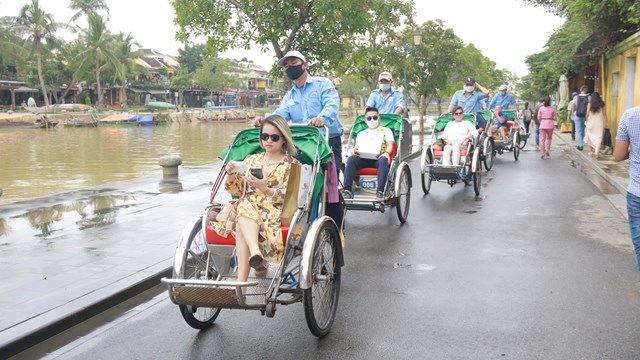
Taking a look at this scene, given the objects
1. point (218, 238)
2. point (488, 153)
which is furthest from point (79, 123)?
point (218, 238)

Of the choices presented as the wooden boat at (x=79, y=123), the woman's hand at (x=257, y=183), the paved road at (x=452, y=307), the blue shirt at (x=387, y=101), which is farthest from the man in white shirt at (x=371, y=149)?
the wooden boat at (x=79, y=123)

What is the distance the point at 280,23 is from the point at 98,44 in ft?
174

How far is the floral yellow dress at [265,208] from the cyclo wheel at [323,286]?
1.02 feet

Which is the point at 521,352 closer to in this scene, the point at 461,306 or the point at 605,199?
the point at 461,306

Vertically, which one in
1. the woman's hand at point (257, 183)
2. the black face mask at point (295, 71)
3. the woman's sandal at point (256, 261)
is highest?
the black face mask at point (295, 71)

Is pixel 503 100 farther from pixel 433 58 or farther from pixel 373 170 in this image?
pixel 433 58

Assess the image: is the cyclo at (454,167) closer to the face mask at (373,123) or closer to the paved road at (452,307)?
the paved road at (452,307)

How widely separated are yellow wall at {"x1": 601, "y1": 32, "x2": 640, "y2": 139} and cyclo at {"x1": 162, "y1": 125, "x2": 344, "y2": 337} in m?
13.4

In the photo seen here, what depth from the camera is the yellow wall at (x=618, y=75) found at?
1607cm

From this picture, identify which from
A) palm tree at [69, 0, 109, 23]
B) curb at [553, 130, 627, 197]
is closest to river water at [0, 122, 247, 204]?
curb at [553, 130, 627, 197]

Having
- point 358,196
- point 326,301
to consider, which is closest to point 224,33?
point 358,196

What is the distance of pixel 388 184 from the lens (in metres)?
8.44

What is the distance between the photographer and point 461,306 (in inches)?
200

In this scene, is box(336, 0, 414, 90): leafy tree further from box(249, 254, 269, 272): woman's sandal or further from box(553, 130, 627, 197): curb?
box(249, 254, 269, 272): woman's sandal
